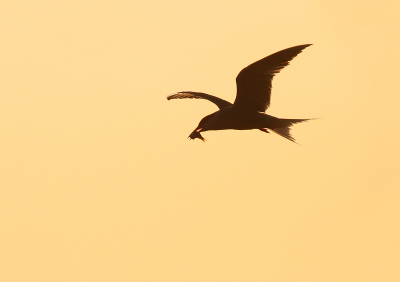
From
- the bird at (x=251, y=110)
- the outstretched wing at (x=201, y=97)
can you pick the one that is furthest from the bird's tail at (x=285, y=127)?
the outstretched wing at (x=201, y=97)

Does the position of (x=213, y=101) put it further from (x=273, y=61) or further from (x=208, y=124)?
(x=273, y=61)

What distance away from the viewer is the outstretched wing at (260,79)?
11.7 meters

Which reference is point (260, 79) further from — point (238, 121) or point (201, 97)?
point (201, 97)

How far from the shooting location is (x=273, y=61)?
1185 centimetres

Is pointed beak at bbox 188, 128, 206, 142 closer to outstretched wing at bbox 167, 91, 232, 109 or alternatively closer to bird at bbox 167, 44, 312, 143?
bird at bbox 167, 44, 312, 143

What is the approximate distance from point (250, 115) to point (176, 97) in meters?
2.41

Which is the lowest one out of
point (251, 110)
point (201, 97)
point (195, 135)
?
point (195, 135)

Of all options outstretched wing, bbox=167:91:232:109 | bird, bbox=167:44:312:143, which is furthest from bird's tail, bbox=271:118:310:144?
outstretched wing, bbox=167:91:232:109

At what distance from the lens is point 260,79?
40.5ft

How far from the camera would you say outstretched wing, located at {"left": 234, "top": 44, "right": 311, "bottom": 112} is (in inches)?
459

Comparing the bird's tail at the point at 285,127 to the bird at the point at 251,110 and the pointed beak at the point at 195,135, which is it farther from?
the pointed beak at the point at 195,135

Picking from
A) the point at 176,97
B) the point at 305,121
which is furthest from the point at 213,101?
the point at 305,121

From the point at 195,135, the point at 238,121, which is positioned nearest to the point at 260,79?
the point at 238,121

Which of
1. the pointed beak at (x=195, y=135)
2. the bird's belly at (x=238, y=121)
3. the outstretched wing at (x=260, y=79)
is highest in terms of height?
the outstretched wing at (x=260, y=79)
